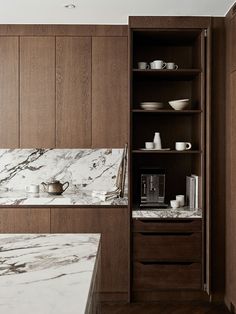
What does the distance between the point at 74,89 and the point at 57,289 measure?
2.88 metres

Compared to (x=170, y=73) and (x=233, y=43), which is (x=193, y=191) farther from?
(x=233, y=43)

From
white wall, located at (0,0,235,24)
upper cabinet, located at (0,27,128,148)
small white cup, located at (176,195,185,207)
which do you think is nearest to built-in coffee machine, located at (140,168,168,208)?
small white cup, located at (176,195,185,207)

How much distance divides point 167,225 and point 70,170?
3.96 feet

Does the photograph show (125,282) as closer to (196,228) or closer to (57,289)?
(196,228)

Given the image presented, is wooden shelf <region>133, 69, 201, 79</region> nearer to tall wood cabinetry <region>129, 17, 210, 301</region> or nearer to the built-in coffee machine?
tall wood cabinetry <region>129, 17, 210, 301</region>

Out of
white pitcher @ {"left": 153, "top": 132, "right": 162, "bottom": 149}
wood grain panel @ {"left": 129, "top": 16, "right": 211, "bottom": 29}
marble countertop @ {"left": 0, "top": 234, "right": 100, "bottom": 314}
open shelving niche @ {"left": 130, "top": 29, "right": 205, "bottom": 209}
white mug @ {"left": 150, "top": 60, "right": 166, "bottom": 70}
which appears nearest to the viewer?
marble countertop @ {"left": 0, "top": 234, "right": 100, "bottom": 314}

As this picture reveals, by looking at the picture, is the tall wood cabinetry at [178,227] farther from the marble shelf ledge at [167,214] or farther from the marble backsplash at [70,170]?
the marble backsplash at [70,170]

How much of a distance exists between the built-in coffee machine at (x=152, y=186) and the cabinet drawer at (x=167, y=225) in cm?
20

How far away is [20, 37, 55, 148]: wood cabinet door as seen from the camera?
4.11m

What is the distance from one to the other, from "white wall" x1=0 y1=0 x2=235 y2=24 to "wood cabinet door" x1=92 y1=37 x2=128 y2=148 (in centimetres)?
25

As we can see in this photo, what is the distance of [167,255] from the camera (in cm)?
383

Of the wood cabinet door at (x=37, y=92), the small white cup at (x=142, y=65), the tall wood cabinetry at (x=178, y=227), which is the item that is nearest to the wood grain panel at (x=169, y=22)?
the tall wood cabinetry at (x=178, y=227)

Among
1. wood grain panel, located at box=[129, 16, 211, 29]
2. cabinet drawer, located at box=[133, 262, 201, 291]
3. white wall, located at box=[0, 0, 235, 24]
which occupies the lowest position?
cabinet drawer, located at box=[133, 262, 201, 291]

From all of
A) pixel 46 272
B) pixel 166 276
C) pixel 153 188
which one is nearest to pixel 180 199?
pixel 153 188
